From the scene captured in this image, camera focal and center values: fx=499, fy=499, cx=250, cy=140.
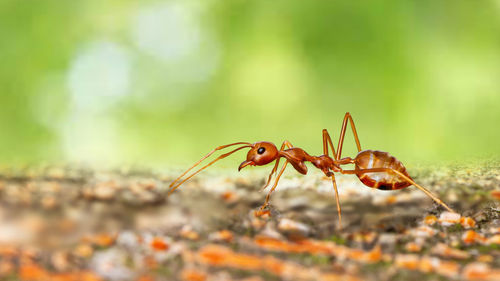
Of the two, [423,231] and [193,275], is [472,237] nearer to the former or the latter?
[423,231]

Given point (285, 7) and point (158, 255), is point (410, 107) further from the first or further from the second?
point (158, 255)

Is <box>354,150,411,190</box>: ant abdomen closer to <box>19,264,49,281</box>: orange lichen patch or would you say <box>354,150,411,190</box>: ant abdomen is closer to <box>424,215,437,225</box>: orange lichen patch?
<box>424,215,437,225</box>: orange lichen patch

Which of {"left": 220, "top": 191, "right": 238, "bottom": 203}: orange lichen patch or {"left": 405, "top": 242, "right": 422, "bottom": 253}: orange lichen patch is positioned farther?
{"left": 220, "top": 191, "right": 238, "bottom": 203}: orange lichen patch

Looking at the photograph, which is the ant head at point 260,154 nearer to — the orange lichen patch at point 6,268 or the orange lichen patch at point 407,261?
the orange lichen patch at point 407,261

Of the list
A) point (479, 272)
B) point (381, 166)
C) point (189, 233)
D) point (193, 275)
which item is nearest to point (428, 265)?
point (479, 272)

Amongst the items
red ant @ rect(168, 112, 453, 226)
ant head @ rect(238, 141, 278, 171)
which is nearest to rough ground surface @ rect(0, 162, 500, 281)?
red ant @ rect(168, 112, 453, 226)
